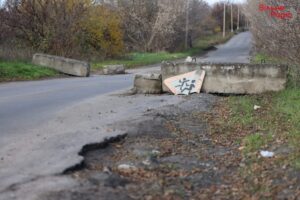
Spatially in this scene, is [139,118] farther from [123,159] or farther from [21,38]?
[21,38]

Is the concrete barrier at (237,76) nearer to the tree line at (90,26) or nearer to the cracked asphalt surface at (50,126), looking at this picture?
the cracked asphalt surface at (50,126)

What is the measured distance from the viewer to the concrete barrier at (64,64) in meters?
25.0

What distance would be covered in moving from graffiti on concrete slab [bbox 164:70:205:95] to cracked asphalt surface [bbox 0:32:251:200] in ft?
2.13

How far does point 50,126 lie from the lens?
32.7 ft

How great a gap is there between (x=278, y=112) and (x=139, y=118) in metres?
3.02

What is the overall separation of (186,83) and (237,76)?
59.0 inches

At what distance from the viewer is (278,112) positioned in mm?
11328

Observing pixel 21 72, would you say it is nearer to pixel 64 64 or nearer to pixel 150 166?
pixel 64 64

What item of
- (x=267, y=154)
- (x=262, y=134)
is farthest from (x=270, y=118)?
(x=267, y=154)

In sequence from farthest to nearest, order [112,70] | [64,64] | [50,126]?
[112,70]
[64,64]
[50,126]
